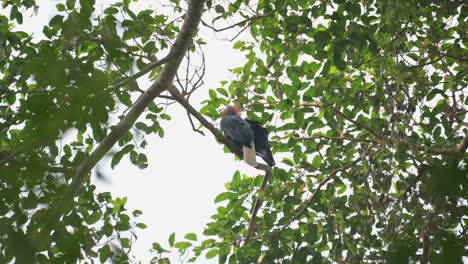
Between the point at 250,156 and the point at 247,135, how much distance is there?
404 mm

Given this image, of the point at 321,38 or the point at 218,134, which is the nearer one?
the point at 321,38

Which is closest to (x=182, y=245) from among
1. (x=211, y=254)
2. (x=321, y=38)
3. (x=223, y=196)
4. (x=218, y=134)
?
(x=211, y=254)

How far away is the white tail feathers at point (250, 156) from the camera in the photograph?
4.82m

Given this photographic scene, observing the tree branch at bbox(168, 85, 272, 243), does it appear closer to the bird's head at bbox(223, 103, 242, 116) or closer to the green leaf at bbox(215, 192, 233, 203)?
the green leaf at bbox(215, 192, 233, 203)

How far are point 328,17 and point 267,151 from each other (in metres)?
1.72

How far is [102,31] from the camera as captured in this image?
1050 mm

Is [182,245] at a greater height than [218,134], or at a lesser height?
lesser

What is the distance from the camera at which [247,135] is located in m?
5.37

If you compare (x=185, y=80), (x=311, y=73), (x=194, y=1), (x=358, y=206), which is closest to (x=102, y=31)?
(x=194, y=1)

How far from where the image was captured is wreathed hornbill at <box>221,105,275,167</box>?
5137mm

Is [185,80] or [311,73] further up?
[311,73]

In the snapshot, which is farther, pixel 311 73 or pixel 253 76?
pixel 253 76

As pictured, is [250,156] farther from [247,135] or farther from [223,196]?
[223,196]

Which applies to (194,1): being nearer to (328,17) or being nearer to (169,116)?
(328,17)
